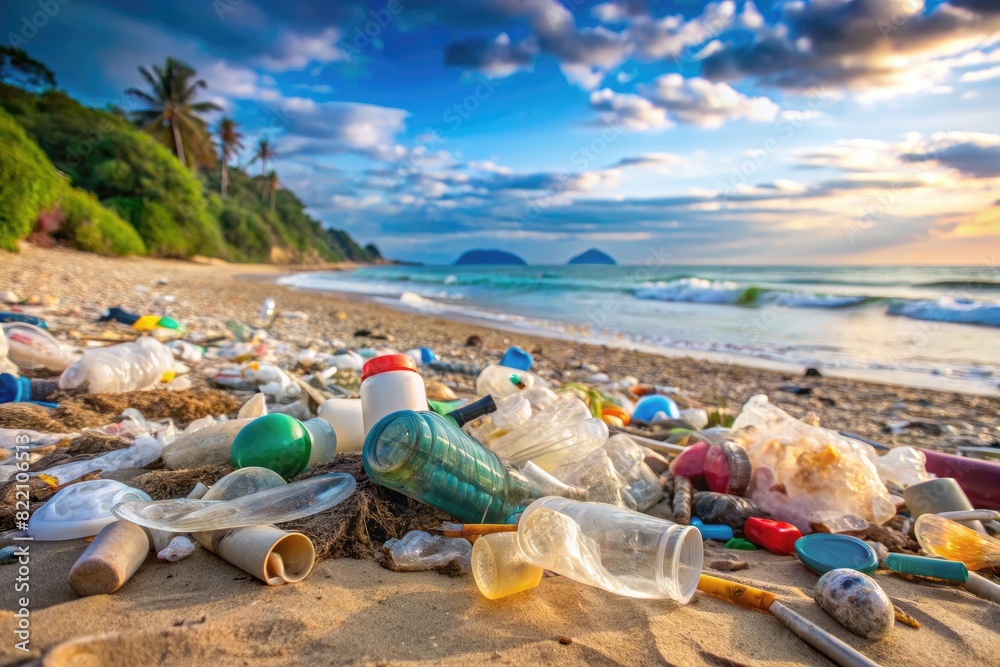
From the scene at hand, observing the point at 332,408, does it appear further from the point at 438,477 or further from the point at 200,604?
the point at 200,604

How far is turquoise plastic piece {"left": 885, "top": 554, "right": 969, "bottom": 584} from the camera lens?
6.37ft

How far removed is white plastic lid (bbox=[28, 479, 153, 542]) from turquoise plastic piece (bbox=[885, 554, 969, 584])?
2.61m

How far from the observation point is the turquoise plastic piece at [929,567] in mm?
1941

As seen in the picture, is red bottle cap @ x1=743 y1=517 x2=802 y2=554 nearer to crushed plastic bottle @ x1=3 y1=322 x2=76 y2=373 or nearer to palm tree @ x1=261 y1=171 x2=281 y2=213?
crushed plastic bottle @ x1=3 y1=322 x2=76 y2=373

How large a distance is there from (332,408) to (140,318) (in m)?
4.27

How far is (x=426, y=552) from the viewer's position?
1.78 meters

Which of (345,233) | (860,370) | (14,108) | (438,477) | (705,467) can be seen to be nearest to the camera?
(438,477)

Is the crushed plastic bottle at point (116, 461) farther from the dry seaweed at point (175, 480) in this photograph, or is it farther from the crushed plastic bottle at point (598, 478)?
the crushed plastic bottle at point (598, 478)

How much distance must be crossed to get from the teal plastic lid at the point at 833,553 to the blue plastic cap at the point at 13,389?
12.3 ft

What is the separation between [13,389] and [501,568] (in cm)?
299

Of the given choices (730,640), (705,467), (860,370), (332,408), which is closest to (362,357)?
(332,408)

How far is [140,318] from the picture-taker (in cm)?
575

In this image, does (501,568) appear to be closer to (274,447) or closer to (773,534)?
(274,447)

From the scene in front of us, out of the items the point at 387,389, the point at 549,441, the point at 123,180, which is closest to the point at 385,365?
the point at 387,389
